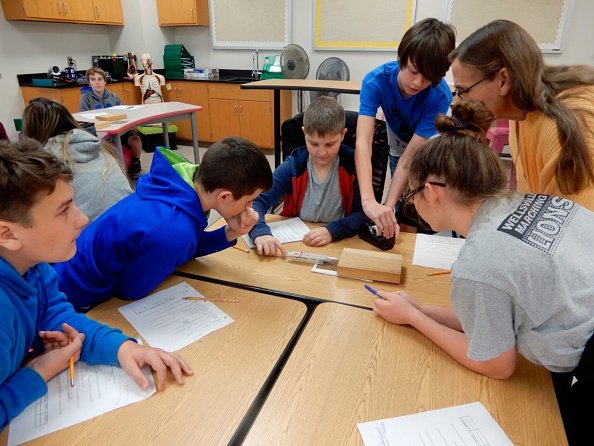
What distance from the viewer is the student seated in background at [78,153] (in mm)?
1983

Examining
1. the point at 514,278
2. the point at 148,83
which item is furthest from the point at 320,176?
the point at 148,83

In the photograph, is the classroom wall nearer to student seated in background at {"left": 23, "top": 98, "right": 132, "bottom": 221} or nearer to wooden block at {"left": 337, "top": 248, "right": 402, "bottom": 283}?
student seated in background at {"left": 23, "top": 98, "right": 132, "bottom": 221}

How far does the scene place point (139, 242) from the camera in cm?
109

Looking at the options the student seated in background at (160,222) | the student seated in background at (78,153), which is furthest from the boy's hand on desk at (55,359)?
the student seated in background at (78,153)

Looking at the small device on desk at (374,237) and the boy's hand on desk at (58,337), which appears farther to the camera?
the small device on desk at (374,237)

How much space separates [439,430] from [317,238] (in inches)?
32.4

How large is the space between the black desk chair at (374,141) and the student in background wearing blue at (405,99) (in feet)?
0.30

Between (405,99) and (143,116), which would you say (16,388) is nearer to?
(405,99)

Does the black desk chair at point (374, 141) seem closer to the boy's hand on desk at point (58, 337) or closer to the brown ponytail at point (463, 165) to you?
the brown ponytail at point (463, 165)

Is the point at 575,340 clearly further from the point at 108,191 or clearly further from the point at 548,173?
the point at 108,191

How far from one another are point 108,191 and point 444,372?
1.80 m

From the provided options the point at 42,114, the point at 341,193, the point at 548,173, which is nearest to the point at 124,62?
the point at 42,114

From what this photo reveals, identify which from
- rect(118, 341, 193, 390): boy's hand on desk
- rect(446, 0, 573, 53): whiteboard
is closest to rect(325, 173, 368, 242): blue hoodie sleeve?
rect(118, 341, 193, 390): boy's hand on desk

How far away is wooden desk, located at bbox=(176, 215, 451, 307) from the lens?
3.81ft
